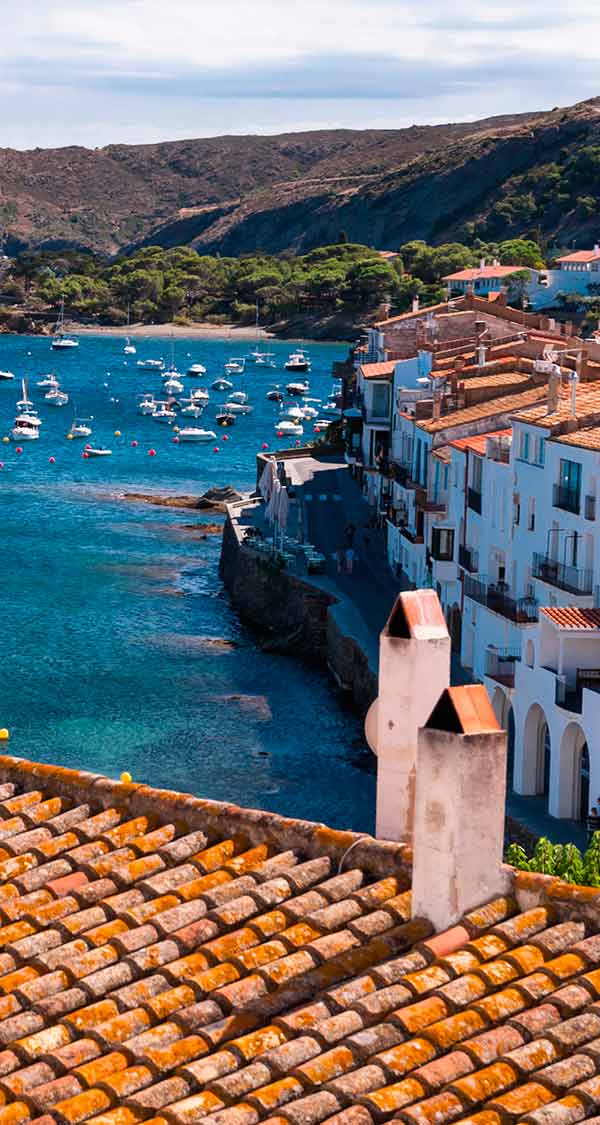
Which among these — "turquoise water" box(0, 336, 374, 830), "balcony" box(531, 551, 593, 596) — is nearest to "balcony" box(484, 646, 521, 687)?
"balcony" box(531, 551, 593, 596)

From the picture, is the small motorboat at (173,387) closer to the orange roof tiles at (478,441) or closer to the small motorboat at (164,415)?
the small motorboat at (164,415)

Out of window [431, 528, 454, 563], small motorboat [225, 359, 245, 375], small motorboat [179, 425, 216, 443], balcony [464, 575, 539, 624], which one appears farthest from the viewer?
small motorboat [225, 359, 245, 375]

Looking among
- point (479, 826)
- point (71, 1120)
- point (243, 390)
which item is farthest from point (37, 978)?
point (243, 390)

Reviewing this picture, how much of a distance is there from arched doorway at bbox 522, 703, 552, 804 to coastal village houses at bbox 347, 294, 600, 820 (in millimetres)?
21

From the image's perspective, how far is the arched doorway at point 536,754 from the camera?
42125mm

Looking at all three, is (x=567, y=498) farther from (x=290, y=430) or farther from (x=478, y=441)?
(x=290, y=430)

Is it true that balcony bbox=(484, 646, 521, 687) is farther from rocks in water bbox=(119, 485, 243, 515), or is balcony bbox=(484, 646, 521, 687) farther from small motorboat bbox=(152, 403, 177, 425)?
small motorboat bbox=(152, 403, 177, 425)

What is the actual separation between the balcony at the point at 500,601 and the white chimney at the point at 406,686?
3397 cm

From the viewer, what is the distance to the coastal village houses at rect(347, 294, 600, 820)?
4103cm

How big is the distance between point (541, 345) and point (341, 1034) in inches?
2288

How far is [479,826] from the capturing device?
1012 centimetres

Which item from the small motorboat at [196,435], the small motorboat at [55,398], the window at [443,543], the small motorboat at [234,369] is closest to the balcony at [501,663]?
the window at [443,543]

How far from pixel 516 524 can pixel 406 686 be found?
124ft

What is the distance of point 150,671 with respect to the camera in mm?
62562
